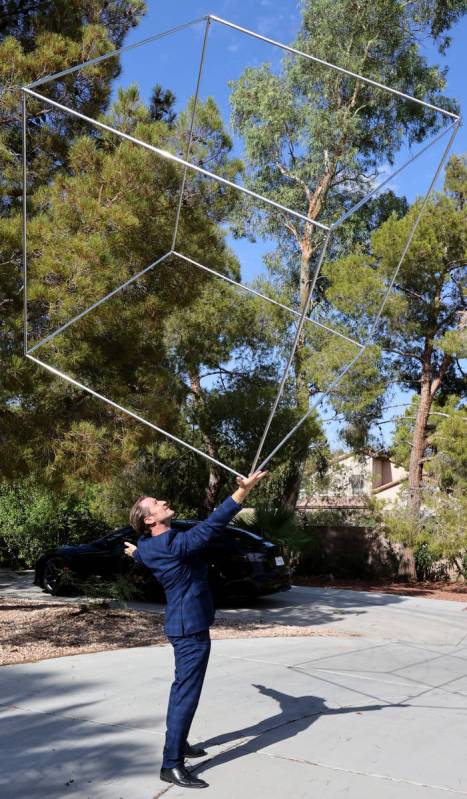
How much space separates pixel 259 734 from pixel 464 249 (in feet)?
53.5

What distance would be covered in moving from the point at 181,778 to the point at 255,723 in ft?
4.19

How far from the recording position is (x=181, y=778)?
168 inches

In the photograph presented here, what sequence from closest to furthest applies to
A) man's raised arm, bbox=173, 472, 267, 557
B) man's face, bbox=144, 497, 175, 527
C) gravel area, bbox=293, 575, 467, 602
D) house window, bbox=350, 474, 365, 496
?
1. man's raised arm, bbox=173, 472, 267, 557
2. man's face, bbox=144, 497, 175, 527
3. gravel area, bbox=293, 575, 467, 602
4. house window, bbox=350, 474, 365, 496

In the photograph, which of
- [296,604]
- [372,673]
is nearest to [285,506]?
[296,604]

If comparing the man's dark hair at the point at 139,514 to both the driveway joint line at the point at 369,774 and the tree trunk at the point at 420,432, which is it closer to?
the driveway joint line at the point at 369,774

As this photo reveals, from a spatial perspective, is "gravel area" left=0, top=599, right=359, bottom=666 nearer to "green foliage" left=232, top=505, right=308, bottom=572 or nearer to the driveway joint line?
the driveway joint line

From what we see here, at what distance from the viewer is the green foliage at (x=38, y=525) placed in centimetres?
1923

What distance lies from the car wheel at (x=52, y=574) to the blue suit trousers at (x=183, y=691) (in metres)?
9.31

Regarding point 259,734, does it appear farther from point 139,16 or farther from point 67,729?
point 139,16

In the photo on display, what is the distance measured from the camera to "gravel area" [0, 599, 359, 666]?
27.0 feet

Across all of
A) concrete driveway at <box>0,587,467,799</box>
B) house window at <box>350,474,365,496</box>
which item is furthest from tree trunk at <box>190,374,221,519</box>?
house window at <box>350,474,365,496</box>

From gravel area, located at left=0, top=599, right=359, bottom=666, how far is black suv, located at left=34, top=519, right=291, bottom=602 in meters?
1.36

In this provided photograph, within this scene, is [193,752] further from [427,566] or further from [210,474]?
[427,566]

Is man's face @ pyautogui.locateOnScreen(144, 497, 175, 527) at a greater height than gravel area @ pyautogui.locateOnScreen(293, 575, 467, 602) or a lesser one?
greater
